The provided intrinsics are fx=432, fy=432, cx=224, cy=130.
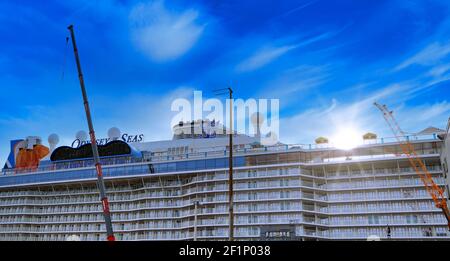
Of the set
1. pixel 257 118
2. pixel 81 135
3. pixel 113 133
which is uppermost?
pixel 257 118

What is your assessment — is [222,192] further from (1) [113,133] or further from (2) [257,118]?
(1) [113,133]

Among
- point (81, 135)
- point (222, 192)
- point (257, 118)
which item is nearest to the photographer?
point (222, 192)

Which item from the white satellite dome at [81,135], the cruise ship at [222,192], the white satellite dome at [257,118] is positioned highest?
the white satellite dome at [257,118]

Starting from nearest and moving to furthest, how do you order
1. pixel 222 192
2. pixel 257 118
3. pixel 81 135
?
pixel 222 192 → pixel 257 118 → pixel 81 135

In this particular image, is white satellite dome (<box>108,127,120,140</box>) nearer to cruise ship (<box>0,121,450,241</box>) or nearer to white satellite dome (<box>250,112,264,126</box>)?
cruise ship (<box>0,121,450,241</box>)

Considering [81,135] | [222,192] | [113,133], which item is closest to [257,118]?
[222,192]

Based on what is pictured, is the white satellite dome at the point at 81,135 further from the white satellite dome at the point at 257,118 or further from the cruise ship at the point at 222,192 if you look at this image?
the white satellite dome at the point at 257,118

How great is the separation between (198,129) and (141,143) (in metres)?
18.2

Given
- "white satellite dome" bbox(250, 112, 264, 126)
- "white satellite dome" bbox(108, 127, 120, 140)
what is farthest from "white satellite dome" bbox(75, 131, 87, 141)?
"white satellite dome" bbox(250, 112, 264, 126)

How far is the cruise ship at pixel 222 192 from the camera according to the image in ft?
299

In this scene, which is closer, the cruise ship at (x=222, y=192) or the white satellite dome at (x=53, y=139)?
the cruise ship at (x=222, y=192)

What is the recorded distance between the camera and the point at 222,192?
10256cm

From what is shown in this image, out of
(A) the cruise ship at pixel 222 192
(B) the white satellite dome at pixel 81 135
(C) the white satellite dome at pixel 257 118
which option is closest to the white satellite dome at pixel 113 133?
(A) the cruise ship at pixel 222 192

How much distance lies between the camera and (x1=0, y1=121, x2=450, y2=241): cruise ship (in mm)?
91062
